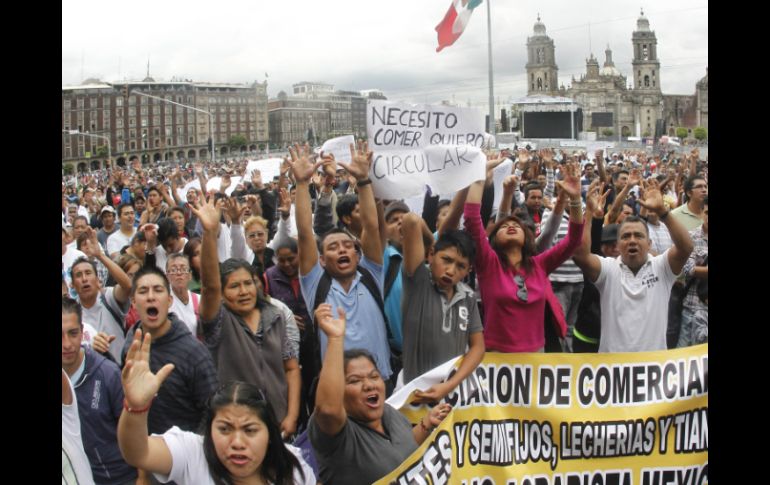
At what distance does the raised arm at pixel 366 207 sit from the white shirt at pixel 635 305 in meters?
1.41

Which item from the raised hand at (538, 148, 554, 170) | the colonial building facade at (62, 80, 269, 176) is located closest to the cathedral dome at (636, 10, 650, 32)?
the colonial building facade at (62, 80, 269, 176)

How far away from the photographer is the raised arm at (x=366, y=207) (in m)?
4.68

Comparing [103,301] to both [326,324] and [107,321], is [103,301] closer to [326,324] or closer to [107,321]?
[107,321]

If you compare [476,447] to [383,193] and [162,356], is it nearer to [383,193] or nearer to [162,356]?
[162,356]

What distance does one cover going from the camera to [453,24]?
22.7ft

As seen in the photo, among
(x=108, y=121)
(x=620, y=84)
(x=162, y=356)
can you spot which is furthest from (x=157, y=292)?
(x=620, y=84)

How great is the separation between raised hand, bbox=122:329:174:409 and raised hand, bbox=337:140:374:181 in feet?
7.15

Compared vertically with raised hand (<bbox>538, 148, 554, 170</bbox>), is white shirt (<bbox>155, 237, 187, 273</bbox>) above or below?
below

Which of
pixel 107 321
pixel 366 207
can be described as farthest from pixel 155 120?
pixel 366 207

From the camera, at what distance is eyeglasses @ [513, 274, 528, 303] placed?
14.6ft

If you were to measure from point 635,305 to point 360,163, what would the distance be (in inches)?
73.6

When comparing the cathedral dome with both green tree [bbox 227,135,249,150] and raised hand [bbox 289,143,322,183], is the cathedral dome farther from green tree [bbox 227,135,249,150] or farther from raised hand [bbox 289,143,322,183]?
raised hand [bbox 289,143,322,183]

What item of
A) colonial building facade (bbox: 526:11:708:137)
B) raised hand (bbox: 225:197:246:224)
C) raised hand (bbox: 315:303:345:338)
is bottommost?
raised hand (bbox: 315:303:345:338)

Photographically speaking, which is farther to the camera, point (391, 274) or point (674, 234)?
point (391, 274)
